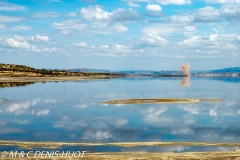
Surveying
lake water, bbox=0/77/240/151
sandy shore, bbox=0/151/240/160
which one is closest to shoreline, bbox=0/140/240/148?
lake water, bbox=0/77/240/151

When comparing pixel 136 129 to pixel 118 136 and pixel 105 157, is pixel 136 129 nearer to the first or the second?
pixel 118 136

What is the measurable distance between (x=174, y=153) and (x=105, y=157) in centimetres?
557

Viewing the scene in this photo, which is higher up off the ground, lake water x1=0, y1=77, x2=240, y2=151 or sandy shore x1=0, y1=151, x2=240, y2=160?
sandy shore x1=0, y1=151, x2=240, y2=160

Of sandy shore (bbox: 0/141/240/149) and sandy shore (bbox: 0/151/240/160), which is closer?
sandy shore (bbox: 0/151/240/160)

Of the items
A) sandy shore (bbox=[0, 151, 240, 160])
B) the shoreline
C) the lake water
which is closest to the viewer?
sandy shore (bbox=[0, 151, 240, 160])

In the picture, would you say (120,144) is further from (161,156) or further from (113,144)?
(161,156)

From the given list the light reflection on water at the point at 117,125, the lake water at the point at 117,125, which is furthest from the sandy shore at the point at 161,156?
the light reflection on water at the point at 117,125

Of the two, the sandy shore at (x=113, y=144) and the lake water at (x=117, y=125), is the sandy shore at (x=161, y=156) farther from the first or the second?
the lake water at (x=117, y=125)

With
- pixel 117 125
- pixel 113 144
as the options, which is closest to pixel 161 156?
pixel 113 144

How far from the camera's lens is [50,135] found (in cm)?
3319

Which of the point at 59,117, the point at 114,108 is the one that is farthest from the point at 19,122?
the point at 114,108

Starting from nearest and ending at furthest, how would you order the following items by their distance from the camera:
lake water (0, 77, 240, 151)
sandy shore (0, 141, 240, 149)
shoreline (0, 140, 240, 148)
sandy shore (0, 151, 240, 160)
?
sandy shore (0, 151, 240, 160), sandy shore (0, 141, 240, 149), shoreline (0, 140, 240, 148), lake water (0, 77, 240, 151)

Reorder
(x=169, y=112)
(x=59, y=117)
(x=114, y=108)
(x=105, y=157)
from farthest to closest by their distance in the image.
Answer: (x=114, y=108) < (x=169, y=112) < (x=59, y=117) < (x=105, y=157)

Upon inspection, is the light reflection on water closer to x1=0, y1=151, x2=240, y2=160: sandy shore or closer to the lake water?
the lake water
